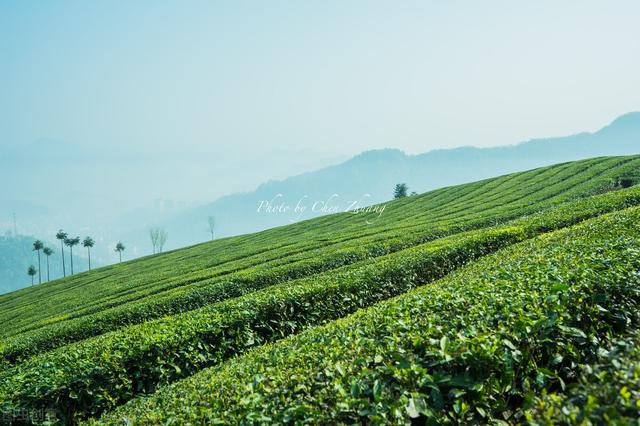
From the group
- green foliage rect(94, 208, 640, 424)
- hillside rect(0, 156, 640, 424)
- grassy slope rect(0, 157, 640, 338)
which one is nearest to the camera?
green foliage rect(94, 208, 640, 424)

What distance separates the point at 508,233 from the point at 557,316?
15334 mm

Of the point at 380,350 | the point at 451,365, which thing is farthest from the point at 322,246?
the point at 451,365

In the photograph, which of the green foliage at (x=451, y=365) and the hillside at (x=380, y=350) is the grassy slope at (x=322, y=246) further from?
the green foliage at (x=451, y=365)

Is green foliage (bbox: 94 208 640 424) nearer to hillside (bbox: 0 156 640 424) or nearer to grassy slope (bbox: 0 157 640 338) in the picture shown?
hillside (bbox: 0 156 640 424)

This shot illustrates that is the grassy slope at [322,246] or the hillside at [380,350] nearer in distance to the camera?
the hillside at [380,350]

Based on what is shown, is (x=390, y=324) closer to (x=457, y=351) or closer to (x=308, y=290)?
(x=457, y=351)

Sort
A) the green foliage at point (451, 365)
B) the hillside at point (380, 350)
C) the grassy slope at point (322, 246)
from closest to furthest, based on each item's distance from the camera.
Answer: the green foliage at point (451, 365)
the hillside at point (380, 350)
the grassy slope at point (322, 246)

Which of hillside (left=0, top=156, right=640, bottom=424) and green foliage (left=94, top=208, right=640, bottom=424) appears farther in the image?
hillside (left=0, top=156, right=640, bottom=424)

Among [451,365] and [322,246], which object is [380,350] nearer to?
[451,365]

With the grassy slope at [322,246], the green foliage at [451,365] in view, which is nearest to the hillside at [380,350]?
the green foliage at [451,365]

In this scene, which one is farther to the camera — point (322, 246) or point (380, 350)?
point (322, 246)

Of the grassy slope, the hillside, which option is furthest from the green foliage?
the grassy slope

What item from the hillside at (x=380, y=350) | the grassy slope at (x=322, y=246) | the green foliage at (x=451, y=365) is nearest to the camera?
the green foliage at (x=451, y=365)

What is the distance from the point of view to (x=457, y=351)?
5.12m
